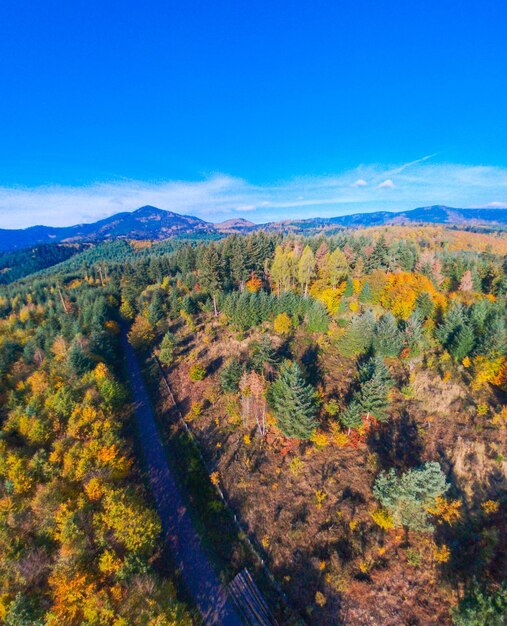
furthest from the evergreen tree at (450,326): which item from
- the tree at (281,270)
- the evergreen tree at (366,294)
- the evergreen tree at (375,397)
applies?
the tree at (281,270)

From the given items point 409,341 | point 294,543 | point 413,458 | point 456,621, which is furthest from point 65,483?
point 409,341

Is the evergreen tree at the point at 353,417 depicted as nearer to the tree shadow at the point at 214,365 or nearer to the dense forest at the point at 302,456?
the dense forest at the point at 302,456

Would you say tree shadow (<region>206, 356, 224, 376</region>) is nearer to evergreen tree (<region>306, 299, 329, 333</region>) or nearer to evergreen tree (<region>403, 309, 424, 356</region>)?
evergreen tree (<region>306, 299, 329, 333</region>)

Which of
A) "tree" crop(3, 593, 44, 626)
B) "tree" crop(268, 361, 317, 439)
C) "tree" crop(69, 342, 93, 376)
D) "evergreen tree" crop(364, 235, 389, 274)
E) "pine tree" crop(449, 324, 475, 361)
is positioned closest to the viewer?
"tree" crop(3, 593, 44, 626)

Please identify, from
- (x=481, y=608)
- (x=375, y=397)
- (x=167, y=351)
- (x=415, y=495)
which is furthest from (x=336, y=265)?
(x=481, y=608)

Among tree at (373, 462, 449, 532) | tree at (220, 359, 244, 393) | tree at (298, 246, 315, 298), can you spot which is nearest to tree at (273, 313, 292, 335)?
tree at (298, 246, 315, 298)
